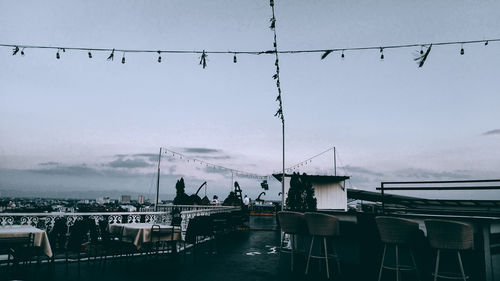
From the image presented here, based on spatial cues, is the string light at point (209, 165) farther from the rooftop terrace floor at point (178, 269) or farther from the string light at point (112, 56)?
the string light at point (112, 56)

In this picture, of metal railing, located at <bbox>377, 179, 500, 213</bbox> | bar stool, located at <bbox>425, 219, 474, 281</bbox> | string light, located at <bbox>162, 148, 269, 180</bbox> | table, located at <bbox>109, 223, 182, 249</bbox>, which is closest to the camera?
bar stool, located at <bbox>425, 219, 474, 281</bbox>

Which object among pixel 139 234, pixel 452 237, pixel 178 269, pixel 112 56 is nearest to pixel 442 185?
pixel 452 237

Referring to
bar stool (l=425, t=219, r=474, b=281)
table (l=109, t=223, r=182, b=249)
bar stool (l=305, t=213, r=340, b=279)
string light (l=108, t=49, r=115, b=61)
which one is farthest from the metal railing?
string light (l=108, t=49, r=115, b=61)

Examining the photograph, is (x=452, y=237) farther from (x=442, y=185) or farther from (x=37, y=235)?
(x=37, y=235)

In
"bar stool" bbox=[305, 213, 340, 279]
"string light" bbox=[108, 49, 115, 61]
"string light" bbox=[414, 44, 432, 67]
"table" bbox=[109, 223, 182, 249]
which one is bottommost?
"table" bbox=[109, 223, 182, 249]

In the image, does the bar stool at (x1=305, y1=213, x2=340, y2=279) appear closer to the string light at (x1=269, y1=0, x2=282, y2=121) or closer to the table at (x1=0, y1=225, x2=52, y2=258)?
the string light at (x1=269, y1=0, x2=282, y2=121)

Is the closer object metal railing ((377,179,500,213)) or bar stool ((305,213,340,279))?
bar stool ((305,213,340,279))

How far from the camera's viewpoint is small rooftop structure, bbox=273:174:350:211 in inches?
901

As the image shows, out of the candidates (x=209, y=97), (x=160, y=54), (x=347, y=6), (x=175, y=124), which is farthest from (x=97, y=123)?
(x=347, y=6)

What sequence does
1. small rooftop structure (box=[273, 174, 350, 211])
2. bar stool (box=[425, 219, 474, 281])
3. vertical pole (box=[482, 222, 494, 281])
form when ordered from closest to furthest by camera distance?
bar stool (box=[425, 219, 474, 281])
vertical pole (box=[482, 222, 494, 281])
small rooftop structure (box=[273, 174, 350, 211])

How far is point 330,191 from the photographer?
2322 cm

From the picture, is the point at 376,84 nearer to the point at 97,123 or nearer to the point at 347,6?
the point at 347,6

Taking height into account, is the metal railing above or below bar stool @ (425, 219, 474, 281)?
above

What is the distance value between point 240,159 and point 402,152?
1104cm
